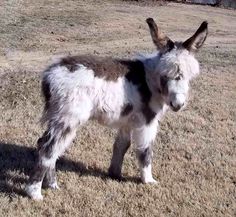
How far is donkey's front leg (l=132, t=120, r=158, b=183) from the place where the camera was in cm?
546

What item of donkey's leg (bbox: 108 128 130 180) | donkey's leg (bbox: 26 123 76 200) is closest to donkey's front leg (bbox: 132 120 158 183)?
donkey's leg (bbox: 108 128 130 180)

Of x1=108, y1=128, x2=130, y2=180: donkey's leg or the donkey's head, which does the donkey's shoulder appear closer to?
the donkey's head

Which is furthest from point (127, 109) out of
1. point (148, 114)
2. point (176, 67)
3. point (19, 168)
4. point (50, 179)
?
point (19, 168)

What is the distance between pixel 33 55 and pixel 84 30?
481 centimetres

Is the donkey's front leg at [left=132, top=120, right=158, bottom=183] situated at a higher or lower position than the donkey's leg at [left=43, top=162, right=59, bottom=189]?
higher

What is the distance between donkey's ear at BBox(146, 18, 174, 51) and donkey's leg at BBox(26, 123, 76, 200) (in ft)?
3.94

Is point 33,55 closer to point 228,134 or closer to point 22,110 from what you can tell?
point 22,110

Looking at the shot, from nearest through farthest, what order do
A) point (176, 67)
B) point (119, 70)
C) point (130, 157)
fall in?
point (176, 67)
point (119, 70)
point (130, 157)

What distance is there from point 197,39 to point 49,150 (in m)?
1.81

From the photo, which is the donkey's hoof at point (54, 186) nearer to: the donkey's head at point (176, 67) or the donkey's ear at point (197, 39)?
the donkey's head at point (176, 67)

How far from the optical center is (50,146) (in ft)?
16.4

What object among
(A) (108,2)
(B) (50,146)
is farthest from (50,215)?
(A) (108,2)

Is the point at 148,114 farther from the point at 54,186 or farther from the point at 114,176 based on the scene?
the point at 54,186

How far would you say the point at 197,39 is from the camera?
511 centimetres
